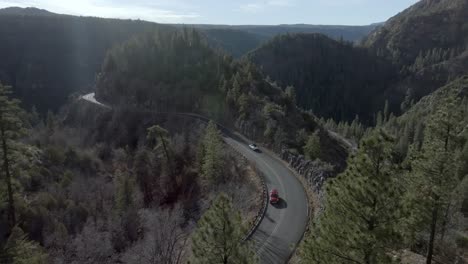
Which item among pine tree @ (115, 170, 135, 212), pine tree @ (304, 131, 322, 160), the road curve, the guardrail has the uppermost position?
pine tree @ (304, 131, 322, 160)

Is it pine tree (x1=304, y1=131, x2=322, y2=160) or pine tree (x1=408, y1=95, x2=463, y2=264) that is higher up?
pine tree (x1=408, y1=95, x2=463, y2=264)

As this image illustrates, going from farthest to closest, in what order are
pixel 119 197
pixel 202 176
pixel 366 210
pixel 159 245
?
pixel 202 176 < pixel 119 197 < pixel 159 245 < pixel 366 210

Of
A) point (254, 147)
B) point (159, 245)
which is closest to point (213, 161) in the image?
point (254, 147)

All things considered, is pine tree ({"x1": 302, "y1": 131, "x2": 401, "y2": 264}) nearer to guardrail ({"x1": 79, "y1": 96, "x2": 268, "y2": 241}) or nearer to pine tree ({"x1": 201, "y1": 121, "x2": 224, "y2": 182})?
guardrail ({"x1": 79, "y1": 96, "x2": 268, "y2": 241})

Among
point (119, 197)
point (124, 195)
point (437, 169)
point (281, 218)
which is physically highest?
point (437, 169)

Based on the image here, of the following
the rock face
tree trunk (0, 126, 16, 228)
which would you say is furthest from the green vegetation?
tree trunk (0, 126, 16, 228)

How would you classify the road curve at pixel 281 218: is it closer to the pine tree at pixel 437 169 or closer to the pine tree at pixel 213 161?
the pine tree at pixel 213 161

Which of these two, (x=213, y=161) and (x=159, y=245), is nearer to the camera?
(x=159, y=245)

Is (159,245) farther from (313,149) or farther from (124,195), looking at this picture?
(313,149)
